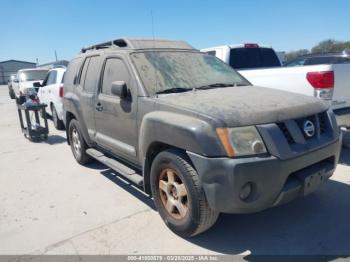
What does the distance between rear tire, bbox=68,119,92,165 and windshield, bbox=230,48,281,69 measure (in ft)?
12.1

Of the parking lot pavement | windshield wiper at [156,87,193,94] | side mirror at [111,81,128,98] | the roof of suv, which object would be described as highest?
the roof of suv

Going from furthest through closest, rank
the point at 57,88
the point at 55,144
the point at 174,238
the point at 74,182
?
the point at 57,88 → the point at 55,144 → the point at 74,182 → the point at 174,238

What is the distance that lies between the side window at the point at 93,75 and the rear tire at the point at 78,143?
32.9 inches

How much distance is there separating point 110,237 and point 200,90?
188cm

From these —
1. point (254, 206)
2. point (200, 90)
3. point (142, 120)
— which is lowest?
point (254, 206)

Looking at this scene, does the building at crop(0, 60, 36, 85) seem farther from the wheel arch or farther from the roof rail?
the wheel arch

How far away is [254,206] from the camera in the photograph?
2658mm

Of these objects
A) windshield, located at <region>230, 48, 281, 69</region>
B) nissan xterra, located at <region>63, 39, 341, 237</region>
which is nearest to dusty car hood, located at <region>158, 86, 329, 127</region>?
nissan xterra, located at <region>63, 39, 341, 237</region>

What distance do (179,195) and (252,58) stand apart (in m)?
5.20

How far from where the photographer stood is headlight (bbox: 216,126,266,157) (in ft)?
8.45

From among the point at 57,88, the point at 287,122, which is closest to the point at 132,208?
the point at 287,122

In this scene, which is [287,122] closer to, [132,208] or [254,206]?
[254,206]

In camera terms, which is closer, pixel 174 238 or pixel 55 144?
pixel 174 238

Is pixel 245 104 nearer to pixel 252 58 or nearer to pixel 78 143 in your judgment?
pixel 78 143
